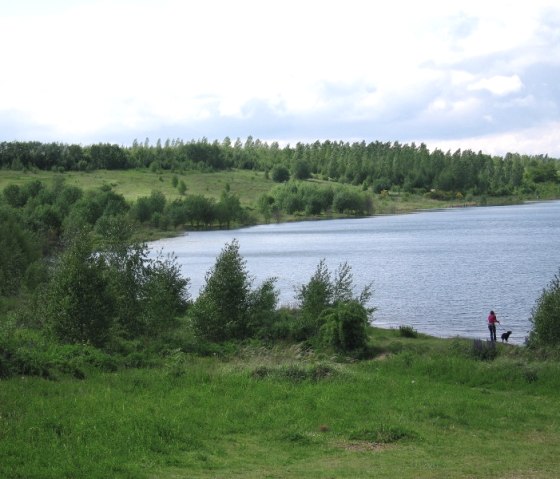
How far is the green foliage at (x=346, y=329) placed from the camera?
119 ft

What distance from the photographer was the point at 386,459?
16484mm

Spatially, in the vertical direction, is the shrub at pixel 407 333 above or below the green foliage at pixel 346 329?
below

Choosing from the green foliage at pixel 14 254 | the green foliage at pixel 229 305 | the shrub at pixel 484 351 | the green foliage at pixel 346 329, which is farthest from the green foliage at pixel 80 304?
the green foliage at pixel 14 254

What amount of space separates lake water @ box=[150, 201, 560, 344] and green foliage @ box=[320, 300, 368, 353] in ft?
43.8

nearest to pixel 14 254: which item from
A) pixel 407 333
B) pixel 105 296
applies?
pixel 105 296

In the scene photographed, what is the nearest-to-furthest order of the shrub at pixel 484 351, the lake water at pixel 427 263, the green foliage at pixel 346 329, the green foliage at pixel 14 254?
1. the shrub at pixel 484 351
2. the green foliage at pixel 346 329
3. the lake water at pixel 427 263
4. the green foliage at pixel 14 254

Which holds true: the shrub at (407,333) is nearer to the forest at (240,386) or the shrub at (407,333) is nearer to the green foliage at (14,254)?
the forest at (240,386)

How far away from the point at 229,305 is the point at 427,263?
5330cm

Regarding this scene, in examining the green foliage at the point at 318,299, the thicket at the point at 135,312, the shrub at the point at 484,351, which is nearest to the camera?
the thicket at the point at 135,312

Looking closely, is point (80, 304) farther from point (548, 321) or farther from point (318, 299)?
point (548, 321)

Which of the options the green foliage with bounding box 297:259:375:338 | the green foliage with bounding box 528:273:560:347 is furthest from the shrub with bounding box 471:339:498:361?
the green foliage with bounding box 297:259:375:338

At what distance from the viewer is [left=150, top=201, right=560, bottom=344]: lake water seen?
2227 inches

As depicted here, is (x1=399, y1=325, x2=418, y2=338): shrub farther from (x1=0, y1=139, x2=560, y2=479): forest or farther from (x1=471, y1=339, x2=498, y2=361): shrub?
(x1=471, y1=339, x2=498, y2=361): shrub

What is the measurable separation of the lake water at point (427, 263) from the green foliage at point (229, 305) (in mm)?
6312
